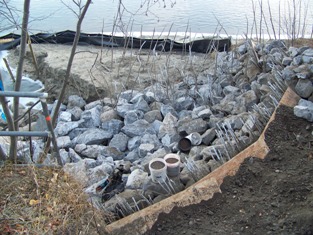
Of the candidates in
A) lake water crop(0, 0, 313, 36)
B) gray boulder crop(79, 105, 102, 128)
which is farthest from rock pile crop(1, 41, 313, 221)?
lake water crop(0, 0, 313, 36)

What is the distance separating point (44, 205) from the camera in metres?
2.14

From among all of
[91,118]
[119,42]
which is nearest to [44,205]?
[91,118]

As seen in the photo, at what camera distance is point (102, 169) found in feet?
9.02

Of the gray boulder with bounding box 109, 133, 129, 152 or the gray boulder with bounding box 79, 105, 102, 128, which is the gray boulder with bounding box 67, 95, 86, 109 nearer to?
the gray boulder with bounding box 79, 105, 102, 128

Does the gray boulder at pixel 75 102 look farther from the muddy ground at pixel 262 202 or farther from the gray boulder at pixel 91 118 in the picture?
the muddy ground at pixel 262 202

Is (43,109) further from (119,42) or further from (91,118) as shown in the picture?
(119,42)

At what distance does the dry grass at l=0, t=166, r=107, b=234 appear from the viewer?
1.98 m

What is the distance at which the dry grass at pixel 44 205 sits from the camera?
1.98 metres

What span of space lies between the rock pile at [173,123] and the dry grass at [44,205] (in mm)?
208

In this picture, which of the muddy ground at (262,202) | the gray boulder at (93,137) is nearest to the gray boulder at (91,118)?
the gray boulder at (93,137)

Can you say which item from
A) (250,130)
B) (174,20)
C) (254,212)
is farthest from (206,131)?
(174,20)

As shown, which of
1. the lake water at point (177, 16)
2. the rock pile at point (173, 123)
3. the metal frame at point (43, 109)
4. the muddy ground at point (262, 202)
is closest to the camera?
the muddy ground at point (262, 202)

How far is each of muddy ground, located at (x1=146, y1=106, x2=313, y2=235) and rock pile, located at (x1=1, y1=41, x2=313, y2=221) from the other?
9.2 inches

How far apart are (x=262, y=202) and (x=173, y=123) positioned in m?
1.40
